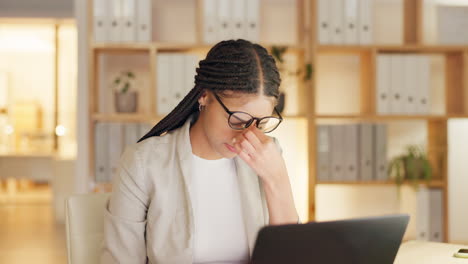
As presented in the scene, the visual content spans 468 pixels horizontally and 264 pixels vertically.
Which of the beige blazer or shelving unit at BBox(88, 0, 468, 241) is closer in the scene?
the beige blazer

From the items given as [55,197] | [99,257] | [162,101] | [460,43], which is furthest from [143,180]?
[55,197]

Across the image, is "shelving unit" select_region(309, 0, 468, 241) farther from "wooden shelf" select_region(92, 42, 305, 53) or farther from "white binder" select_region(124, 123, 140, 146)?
"white binder" select_region(124, 123, 140, 146)

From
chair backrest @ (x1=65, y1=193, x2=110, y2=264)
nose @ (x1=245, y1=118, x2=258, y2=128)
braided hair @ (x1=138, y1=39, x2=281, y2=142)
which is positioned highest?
braided hair @ (x1=138, y1=39, x2=281, y2=142)

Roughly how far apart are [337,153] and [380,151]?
269mm

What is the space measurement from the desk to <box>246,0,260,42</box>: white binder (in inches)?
75.2

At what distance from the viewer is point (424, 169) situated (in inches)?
137

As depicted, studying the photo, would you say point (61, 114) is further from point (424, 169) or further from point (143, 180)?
point (143, 180)

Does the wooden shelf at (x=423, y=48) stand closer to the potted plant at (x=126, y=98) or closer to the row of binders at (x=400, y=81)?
the row of binders at (x=400, y=81)

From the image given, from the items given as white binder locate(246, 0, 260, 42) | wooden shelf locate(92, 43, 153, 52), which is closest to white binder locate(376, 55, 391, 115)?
white binder locate(246, 0, 260, 42)

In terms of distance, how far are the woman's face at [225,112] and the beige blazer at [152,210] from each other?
0.09 m

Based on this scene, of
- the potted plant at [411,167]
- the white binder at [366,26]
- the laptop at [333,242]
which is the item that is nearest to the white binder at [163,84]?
the white binder at [366,26]

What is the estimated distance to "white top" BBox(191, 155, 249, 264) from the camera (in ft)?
5.07

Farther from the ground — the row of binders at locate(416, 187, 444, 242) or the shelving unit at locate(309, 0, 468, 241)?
the shelving unit at locate(309, 0, 468, 241)

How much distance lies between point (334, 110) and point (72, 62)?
8347 mm
